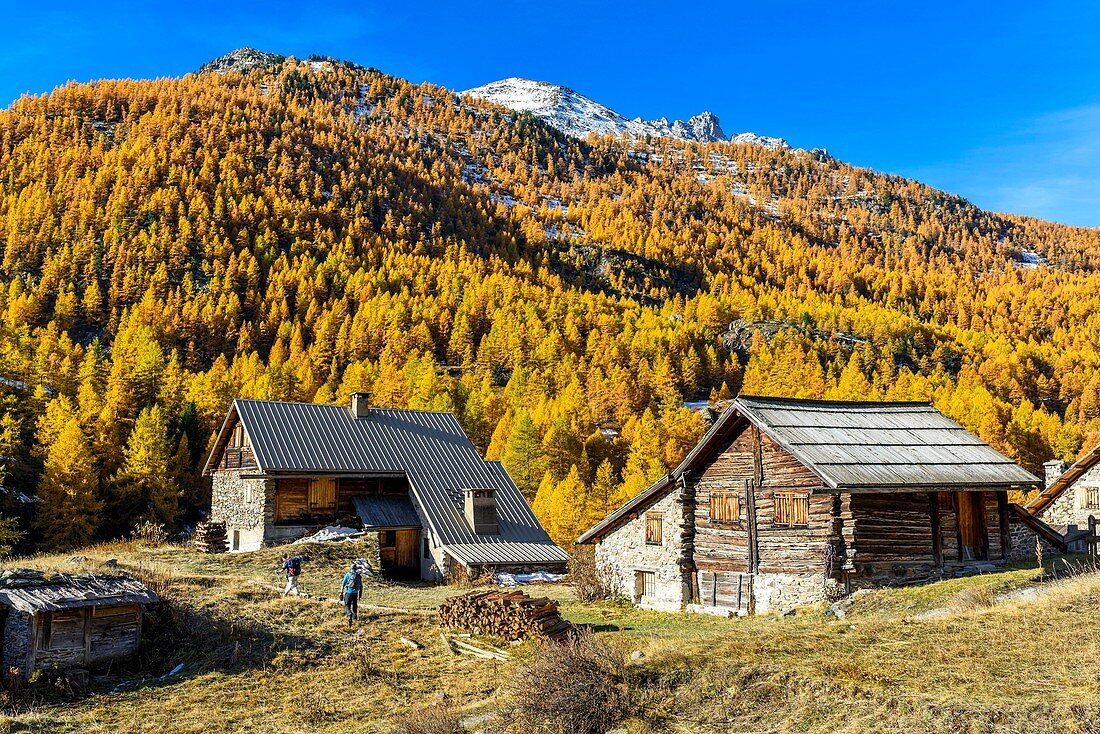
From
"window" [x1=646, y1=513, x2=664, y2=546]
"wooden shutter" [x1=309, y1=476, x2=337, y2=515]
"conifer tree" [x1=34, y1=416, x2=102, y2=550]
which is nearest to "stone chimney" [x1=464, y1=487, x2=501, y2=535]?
"wooden shutter" [x1=309, y1=476, x2=337, y2=515]

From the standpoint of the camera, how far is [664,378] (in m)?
118

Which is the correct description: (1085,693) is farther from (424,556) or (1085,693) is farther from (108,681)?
(424,556)

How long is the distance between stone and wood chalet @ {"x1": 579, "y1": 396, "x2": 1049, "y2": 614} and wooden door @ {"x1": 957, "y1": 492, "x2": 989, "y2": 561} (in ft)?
0.16

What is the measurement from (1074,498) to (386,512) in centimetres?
3398

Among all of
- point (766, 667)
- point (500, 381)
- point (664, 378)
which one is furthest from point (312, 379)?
point (766, 667)

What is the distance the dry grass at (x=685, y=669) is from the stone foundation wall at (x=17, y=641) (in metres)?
1.83

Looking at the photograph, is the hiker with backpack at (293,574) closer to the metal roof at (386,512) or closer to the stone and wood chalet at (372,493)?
the stone and wood chalet at (372,493)

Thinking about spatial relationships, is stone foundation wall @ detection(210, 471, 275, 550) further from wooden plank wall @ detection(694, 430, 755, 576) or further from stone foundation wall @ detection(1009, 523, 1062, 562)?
stone foundation wall @ detection(1009, 523, 1062, 562)

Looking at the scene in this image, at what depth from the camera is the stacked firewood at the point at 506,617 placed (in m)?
22.6

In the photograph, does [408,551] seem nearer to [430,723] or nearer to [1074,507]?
[430,723]

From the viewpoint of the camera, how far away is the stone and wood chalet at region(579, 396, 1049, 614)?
26203 mm

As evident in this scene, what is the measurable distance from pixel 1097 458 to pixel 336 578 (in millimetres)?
35244

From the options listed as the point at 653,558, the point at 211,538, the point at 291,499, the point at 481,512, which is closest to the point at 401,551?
the point at 481,512

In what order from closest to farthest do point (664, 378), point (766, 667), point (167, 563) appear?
point (766, 667), point (167, 563), point (664, 378)
